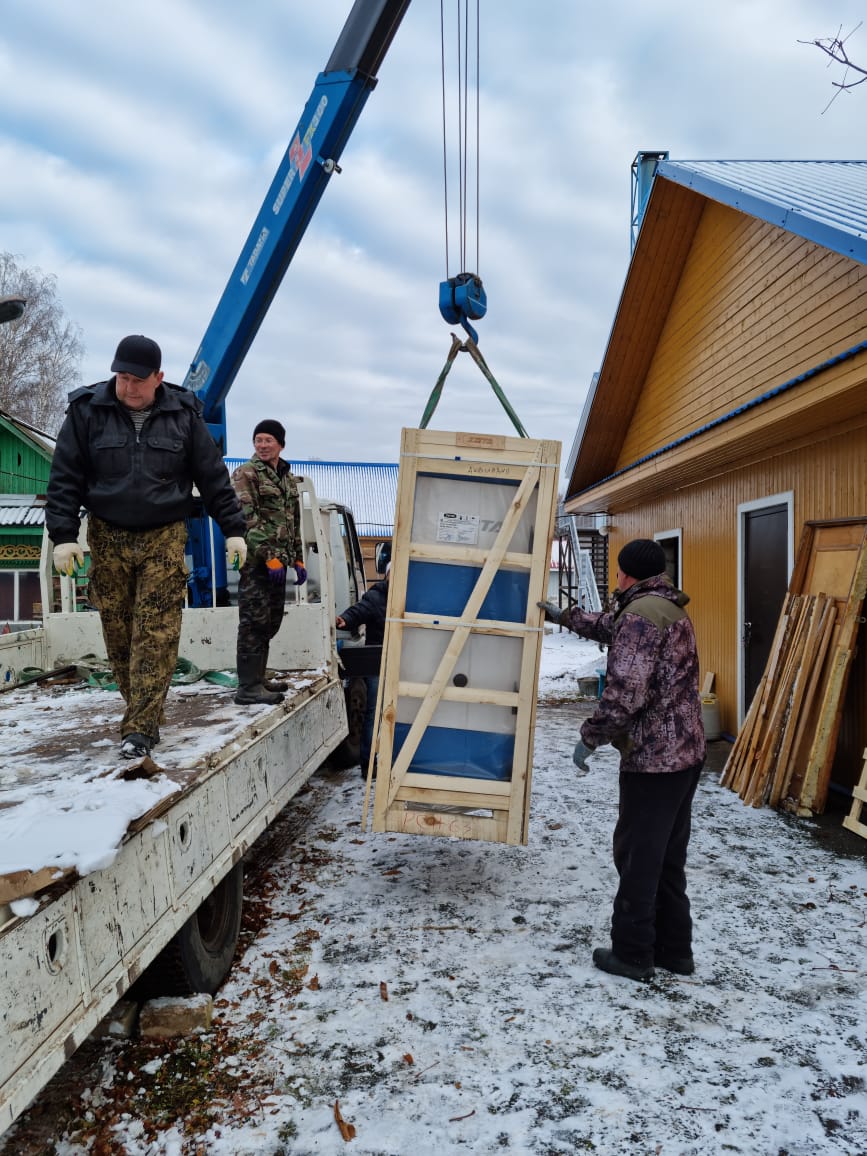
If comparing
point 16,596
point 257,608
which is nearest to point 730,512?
point 257,608

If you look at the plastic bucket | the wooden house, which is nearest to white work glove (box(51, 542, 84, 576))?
the wooden house

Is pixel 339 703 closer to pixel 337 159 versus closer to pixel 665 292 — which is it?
pixel 337 159

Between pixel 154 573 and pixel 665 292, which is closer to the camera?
pixel 154 573

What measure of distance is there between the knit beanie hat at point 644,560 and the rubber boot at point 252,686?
2249mm

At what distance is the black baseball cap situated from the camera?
3.28 metres

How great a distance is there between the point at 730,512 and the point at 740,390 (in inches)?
53.7

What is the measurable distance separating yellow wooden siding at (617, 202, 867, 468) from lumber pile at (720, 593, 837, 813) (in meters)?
2.26

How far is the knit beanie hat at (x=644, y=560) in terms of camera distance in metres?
3.63

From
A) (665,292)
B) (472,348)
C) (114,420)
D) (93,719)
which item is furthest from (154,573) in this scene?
(665,292)

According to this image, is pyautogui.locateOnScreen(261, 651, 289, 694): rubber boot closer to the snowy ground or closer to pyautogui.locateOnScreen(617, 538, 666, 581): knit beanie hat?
the snowy ground

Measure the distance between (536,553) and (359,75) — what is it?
507 cm

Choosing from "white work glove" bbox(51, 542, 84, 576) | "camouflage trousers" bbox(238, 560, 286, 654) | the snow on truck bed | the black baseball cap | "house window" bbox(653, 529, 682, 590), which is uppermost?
the black baseball cap

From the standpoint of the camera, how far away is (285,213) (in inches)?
271

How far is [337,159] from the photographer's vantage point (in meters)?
6.91
